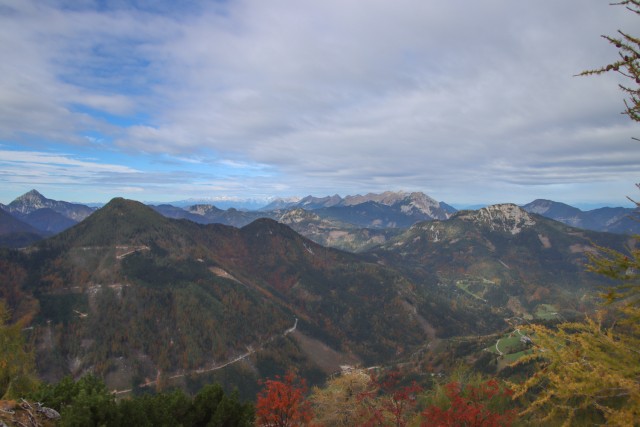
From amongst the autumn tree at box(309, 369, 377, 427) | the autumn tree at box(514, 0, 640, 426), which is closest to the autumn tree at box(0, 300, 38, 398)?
the autumn tree at box(309, 369, 377, 427)

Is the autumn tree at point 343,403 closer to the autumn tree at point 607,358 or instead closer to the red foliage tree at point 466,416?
the red foliage tree at point 466,416

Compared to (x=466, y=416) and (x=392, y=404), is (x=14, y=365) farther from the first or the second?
(x=466, y=416)

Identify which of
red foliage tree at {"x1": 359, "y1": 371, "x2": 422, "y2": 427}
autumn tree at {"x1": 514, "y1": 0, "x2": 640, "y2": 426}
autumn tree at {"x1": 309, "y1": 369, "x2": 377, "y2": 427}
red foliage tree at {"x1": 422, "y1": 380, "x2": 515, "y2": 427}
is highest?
autumn tree at {"x1": 514, "y1": 0, "x2": 640, "y2": 426}

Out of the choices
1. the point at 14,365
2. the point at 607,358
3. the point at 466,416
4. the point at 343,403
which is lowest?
the point at 343,403

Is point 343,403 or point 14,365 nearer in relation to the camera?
point 14,365

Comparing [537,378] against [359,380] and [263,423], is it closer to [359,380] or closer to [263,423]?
[263,423]

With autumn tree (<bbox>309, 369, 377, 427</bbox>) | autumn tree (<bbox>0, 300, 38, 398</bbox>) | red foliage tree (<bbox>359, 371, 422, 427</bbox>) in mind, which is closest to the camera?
autumn tree (<bbox>0, 300, 38, 398</bbox>)

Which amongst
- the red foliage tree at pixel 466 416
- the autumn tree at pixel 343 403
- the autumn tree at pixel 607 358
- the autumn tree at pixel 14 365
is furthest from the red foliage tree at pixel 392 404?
the autumn tree at pixel 14 365

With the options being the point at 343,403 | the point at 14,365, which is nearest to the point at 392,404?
the point at 343,403

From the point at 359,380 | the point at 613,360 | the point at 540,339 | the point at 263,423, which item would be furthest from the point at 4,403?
the point at 359,380

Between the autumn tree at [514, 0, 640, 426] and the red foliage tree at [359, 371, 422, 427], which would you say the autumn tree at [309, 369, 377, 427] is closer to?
the red foliage tree at [359, 371, 422, 427]

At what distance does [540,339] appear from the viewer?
1633cm

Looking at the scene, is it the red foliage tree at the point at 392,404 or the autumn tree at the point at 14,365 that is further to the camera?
the red foliage tree at the point at 392,404

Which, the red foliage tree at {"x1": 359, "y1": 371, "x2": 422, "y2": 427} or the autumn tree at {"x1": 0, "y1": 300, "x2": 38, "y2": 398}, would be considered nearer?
the autumn tree at {"x1": 0, "y1": 300, "x2": 38, "y2": 398}
